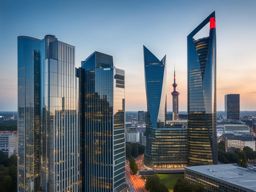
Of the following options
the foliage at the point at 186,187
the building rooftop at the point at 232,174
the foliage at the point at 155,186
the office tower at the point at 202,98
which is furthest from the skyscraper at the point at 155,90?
the foliage at the point at 186,187

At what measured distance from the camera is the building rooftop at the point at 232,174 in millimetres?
57875

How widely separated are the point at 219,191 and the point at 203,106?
44.6 m

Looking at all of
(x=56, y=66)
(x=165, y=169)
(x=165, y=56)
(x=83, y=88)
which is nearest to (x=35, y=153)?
(x=56, y=66)

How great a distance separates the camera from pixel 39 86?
54.2 metres

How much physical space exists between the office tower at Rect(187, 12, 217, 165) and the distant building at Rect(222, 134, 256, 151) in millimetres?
52009

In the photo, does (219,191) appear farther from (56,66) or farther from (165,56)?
(165,56)

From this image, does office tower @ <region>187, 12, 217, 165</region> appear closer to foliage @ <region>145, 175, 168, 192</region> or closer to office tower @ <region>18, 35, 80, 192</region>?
foliage @ <region>145, 175, 168, 192</region>

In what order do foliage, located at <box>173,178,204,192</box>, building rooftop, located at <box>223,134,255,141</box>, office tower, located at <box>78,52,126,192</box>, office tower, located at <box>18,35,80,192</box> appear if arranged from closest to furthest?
office tower, located at <box>18,35,80,192</box>
foliage, located at <box>173,178,204,192</box>
office tower, located at <box>78,52,126,192</box>
building rooftop, located at <box>223,134,255,141</box>

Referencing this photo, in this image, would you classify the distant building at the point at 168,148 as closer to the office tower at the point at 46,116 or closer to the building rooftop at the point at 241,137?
the building rooftop at the point at 241,137

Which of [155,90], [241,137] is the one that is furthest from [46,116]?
[241,137]

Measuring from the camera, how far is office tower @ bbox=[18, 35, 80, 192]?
167 feet

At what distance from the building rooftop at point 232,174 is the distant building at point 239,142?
255 ft

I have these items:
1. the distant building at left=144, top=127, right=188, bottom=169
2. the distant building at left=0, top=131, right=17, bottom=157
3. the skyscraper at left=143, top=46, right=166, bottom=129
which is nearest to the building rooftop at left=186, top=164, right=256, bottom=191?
the distant building at left=144, top=127, right=188, bottom=169

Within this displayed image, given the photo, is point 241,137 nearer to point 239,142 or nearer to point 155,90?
point 239,142
